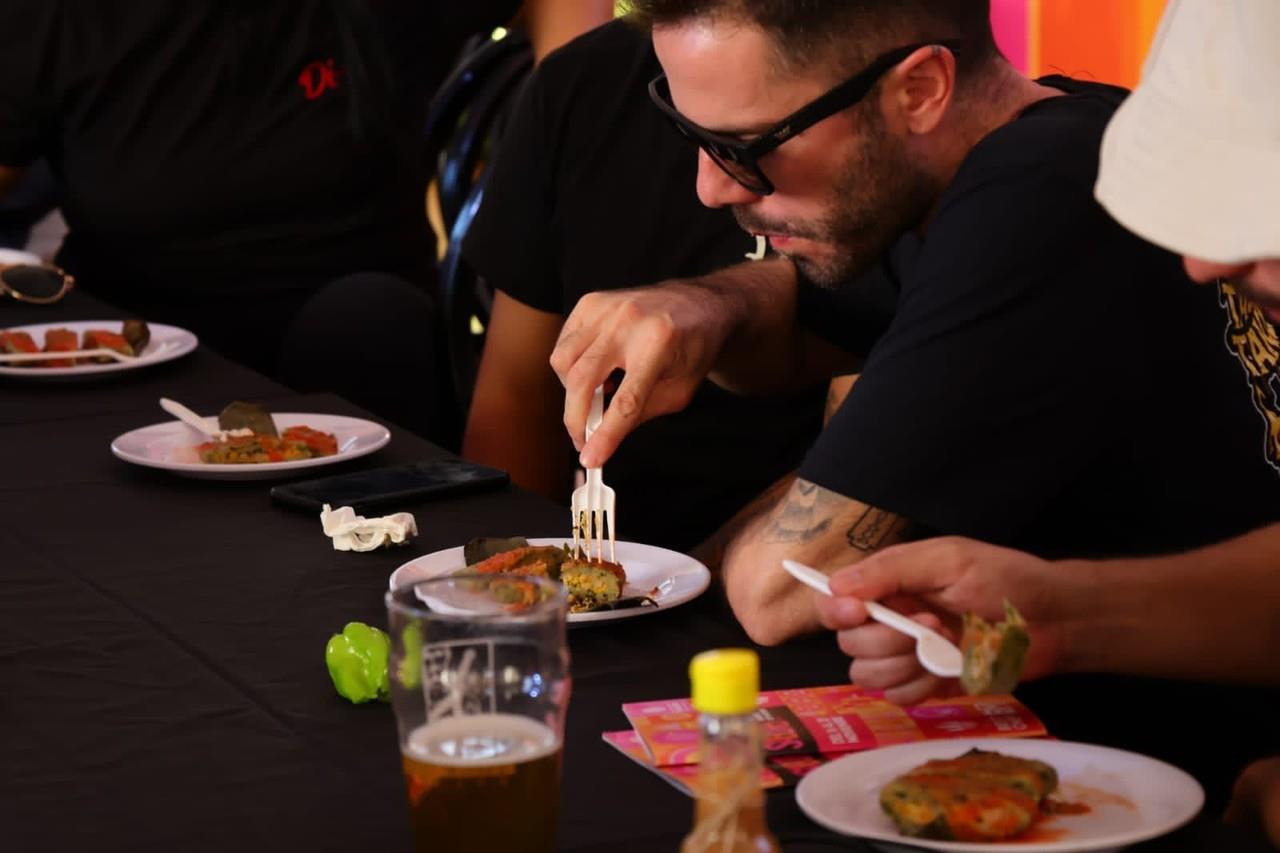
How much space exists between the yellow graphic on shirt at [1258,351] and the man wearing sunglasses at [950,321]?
12 mm

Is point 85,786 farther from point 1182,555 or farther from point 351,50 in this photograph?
point 351,50

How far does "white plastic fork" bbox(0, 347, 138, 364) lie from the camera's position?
7.93 feet

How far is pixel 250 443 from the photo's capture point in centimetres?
196

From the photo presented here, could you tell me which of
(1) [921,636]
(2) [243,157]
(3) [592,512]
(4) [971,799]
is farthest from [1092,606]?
(2) [243,157]

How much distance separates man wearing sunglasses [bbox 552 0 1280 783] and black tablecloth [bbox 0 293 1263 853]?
6.9 inches

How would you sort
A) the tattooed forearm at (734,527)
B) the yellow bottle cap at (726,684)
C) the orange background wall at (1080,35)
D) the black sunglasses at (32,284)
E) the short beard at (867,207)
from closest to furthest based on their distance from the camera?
the yellow bottle cap at (726,684)
the short beard at (867,207)
the tattooed forearm at (734,527)
the black sunglasses at (32,284)
the orange background wall at (1080,35)

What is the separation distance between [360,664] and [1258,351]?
0.85m

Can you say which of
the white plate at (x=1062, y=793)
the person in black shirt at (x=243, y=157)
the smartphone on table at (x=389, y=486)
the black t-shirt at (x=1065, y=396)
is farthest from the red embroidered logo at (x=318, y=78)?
the white plate at (x=1062, y=793)

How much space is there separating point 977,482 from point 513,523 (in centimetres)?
47

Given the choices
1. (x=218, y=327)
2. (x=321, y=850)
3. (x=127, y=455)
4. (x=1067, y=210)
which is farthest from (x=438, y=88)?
(x=321, y=850)

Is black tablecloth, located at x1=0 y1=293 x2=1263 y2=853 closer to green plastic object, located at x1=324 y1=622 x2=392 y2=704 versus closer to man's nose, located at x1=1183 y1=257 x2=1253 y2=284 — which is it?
green plastic object, located at x1=324 y1=622 x2=392 y2=704

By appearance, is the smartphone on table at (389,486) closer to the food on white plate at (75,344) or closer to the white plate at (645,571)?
the white plate at (645,571)

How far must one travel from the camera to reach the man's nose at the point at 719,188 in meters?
1.78

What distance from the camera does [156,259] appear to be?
355cm
